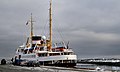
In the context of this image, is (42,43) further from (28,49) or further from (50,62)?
(50,62)

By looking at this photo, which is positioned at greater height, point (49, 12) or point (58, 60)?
point (49, 12)

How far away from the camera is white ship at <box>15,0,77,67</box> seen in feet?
309

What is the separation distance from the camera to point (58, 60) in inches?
3723

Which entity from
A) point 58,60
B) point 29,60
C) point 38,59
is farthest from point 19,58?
point 58,60

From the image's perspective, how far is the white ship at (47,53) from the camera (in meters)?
94.2

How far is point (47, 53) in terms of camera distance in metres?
99.9

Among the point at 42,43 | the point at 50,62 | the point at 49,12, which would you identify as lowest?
the point at 50,62

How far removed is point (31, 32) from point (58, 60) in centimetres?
3684

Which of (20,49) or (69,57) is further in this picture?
(20,49)

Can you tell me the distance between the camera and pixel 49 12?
105m

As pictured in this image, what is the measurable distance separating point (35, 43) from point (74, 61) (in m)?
22.0

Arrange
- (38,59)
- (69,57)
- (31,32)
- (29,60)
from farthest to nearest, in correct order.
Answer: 1. (31,32)
2. (29,60)
3. (38,59)
4. (69,57)

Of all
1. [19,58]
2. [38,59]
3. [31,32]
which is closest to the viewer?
[38,59]

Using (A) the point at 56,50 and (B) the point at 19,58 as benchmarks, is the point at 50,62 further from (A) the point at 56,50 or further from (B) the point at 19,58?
(B) the point at 19,58
